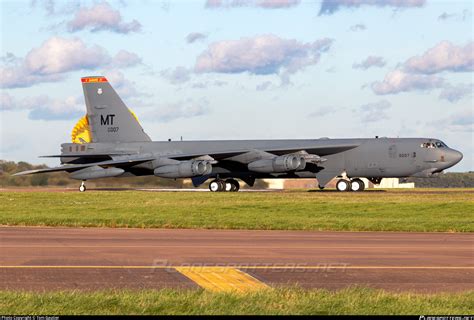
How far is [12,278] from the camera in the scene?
13.6m

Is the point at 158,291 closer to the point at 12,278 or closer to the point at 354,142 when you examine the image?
the point at 12,278

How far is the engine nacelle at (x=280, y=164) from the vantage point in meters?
52.1

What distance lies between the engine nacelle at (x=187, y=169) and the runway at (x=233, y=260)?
29.8m

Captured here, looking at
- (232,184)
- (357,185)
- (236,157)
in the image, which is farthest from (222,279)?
(232,184)

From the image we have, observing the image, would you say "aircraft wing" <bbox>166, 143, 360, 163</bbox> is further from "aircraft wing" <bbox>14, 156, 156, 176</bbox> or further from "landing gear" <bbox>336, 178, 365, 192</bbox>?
"aircraft wing" <bbox>14, 156, 156, 176</bbox>

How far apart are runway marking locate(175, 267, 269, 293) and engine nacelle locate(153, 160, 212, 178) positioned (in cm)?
3850

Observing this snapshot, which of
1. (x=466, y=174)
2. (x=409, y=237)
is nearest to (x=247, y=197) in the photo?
(x=409, y=237)

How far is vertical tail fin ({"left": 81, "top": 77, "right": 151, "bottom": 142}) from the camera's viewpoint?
61.5 m

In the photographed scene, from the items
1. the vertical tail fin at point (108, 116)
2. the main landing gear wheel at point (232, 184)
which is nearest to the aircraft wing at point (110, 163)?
the vertical tail fin at point (108, 116)

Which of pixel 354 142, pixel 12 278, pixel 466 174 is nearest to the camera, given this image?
pixel 12 278

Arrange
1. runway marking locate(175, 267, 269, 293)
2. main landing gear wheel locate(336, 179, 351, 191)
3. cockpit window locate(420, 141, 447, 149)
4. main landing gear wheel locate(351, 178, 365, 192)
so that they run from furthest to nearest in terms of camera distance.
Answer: main landing gear wheel locate(351, 178, 365, 192) < main landing gear wheel locate(336, 179, 351, 191) < cockpit window locate(420, 141, 447, 149) < runway marking locate(175, 267, 269, 293)

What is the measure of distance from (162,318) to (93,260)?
6.38 metres

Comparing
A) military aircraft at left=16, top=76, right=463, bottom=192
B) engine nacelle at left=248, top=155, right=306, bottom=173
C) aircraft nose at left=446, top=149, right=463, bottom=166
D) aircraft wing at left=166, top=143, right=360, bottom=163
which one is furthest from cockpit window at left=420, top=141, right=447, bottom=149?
engine nacelle at left=248, top=155, right=306, bottom=173

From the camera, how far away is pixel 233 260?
16.4m
